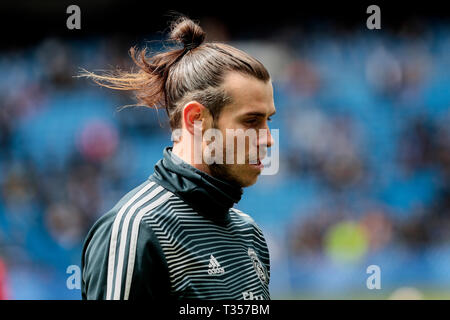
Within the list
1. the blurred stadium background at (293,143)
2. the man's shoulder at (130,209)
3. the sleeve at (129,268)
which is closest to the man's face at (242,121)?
the man's shoulder at (130,209)

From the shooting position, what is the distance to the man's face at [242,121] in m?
1.74

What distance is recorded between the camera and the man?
1.50 m

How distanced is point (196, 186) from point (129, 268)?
350 millimetres

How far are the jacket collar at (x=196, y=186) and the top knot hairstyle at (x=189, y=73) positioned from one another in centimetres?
15

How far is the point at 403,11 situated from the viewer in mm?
8578

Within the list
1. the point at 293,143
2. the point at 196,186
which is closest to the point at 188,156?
the point at 196,186

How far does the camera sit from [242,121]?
1734mm

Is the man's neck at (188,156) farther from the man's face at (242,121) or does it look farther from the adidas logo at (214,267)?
the adidas logo at (214,267)

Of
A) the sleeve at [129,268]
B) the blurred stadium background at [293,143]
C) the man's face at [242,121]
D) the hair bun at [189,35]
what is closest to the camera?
the sleeve at [129,268]

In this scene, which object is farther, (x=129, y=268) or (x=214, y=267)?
(x=214, y=267)

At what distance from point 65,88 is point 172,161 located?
23.9ft

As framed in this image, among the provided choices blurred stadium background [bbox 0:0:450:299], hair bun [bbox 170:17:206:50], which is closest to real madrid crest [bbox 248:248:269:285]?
hair bun [bbox 170:17:206:50]

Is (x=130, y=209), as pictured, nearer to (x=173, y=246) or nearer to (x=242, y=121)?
(x=173, y=246)
